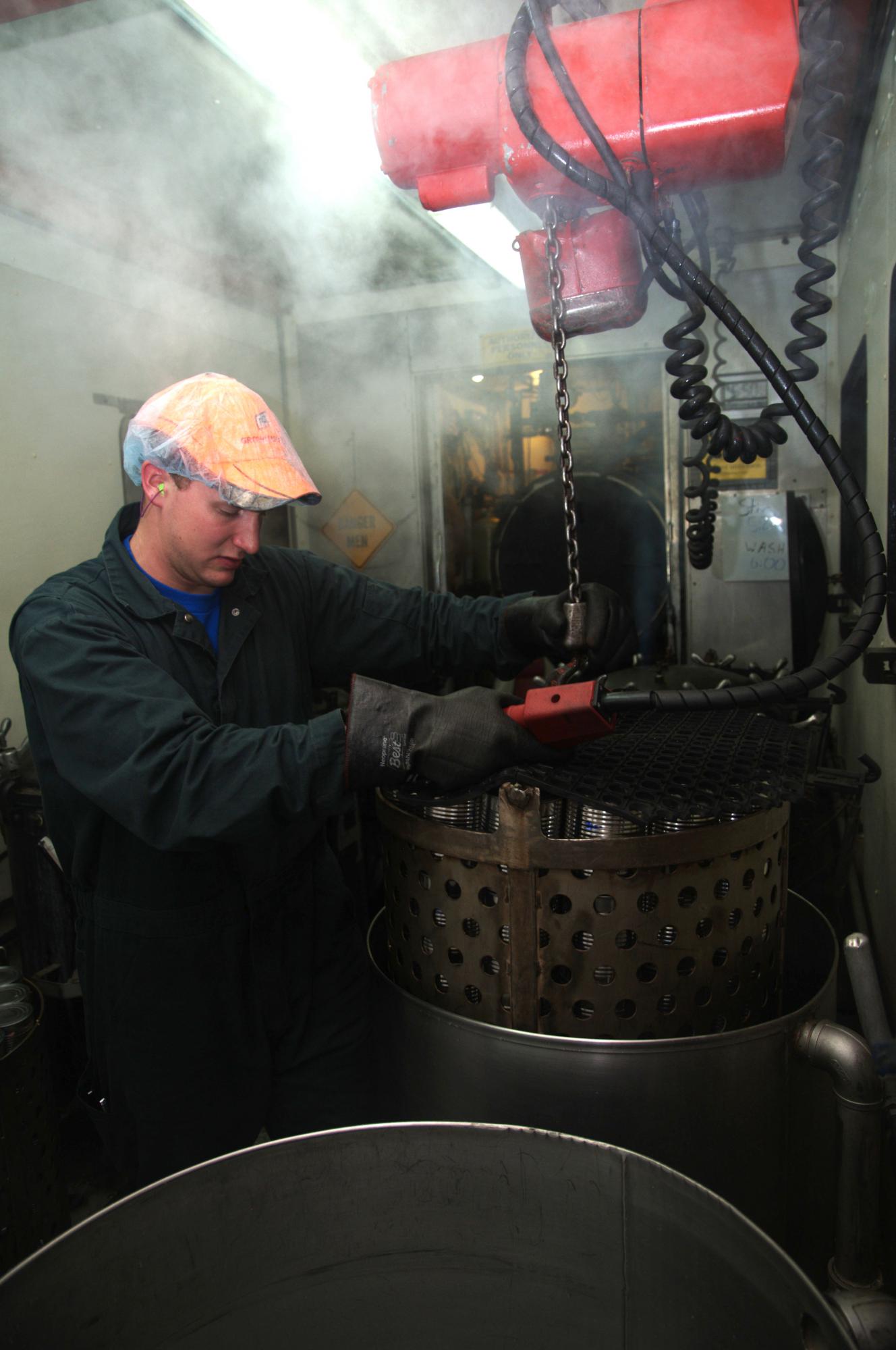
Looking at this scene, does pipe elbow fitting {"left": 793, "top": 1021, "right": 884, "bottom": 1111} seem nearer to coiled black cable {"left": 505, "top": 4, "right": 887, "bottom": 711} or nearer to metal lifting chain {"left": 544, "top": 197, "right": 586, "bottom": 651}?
coiled black cable {"left": 505, "top": 4, "right": 887, "bottom": 711}

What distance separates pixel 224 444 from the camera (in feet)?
4.37

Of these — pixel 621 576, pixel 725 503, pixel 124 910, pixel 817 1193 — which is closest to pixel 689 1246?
pixel 817 1193

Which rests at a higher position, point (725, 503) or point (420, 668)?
point (725, 503)

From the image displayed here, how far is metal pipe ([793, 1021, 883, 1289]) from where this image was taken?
0.88 meters

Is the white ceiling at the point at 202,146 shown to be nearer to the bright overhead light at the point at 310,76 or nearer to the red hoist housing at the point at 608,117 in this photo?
the bright overhead light at the point at 310,76

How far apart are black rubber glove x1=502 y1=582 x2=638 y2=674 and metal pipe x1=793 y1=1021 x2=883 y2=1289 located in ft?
2.24

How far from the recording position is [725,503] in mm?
3389

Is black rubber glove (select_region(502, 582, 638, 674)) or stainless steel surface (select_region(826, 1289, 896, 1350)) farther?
black rubber glove (select_region(502, 582, 638, 674))

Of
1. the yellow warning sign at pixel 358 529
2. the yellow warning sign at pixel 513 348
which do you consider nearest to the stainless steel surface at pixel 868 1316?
the yellow warning sign at pixel 513 348

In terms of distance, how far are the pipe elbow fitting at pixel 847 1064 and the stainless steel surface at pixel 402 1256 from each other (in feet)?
0.82

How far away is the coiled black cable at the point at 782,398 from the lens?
1061 mm

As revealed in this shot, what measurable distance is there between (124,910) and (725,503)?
9.31ft

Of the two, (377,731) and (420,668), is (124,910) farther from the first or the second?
(420,668)

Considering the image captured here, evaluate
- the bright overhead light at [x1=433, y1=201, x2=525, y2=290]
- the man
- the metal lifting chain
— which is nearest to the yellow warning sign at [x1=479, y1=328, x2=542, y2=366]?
the bright overhead light at [x1=433, y1=201, x2=525, y2=290]
